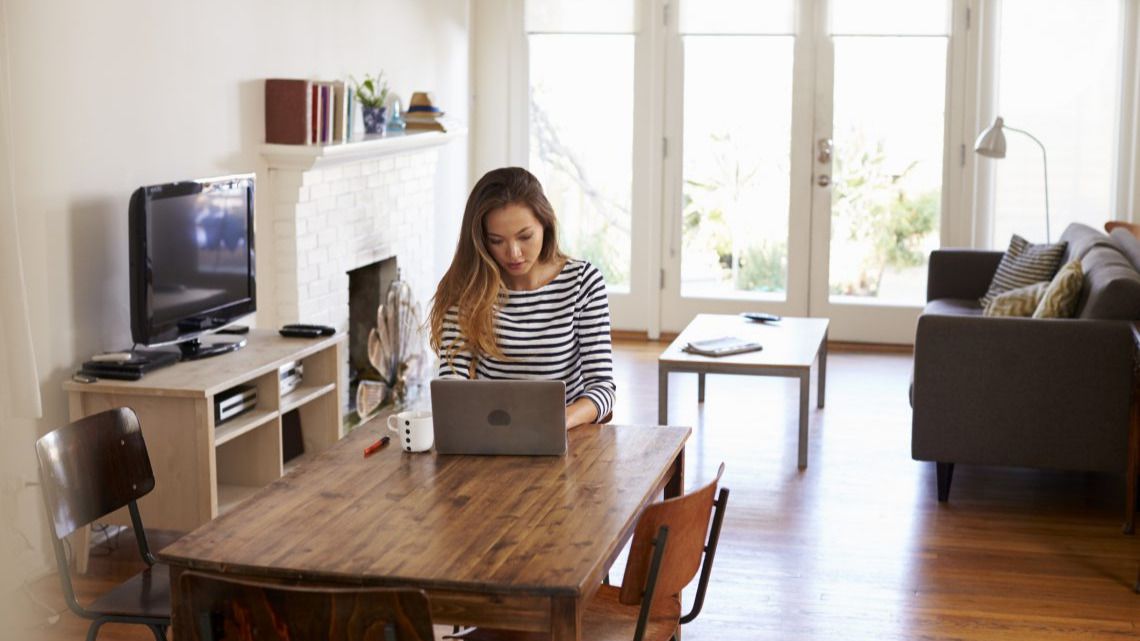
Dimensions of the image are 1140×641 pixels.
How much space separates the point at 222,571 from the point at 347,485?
1.54ft

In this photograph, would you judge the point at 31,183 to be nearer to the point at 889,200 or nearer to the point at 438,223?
the point at 438,223

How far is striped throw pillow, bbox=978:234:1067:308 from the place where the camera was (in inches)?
242

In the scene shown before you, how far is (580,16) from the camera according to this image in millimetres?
8305

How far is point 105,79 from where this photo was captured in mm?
4410

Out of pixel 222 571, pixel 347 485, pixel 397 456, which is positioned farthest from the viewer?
pixel 397 456

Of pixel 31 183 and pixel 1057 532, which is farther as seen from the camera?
pixel 1057 532

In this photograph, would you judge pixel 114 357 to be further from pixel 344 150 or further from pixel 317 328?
pixel 344 150

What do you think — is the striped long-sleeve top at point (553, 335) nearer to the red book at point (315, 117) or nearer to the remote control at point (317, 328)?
the remote control at point (317, 328)

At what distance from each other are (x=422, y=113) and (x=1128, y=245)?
11.2 ft

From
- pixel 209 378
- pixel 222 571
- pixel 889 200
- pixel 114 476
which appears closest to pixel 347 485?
pixel 222 571

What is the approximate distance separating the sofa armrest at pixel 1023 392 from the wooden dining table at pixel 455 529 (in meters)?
2.25

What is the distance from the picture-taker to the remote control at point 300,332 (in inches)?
198

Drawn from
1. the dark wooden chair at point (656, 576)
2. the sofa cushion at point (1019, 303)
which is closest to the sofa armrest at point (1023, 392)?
the sofa cushion at point (1019, 303)

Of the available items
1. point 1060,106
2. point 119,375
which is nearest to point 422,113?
point 119,375
